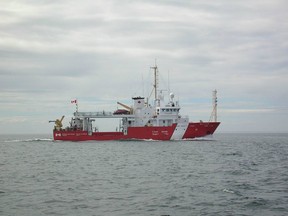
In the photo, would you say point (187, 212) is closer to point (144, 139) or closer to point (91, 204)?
point (91, 204)

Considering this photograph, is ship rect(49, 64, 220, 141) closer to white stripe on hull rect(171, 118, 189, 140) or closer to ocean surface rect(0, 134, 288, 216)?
white stripe on hull rect(171, 118, 189, 140)

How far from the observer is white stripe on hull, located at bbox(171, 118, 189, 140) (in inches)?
2707

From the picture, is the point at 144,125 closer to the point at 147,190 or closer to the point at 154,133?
the point at 154,133

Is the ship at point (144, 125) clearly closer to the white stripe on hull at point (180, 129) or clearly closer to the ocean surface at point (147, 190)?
the white stripe on hull at point (180, 129)

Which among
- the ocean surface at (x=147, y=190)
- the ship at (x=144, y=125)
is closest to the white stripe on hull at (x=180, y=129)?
the ship at (x=144, y=125)

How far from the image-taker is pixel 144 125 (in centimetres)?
7275

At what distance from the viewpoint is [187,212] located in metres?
17.1

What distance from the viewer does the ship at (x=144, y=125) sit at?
69.1 m

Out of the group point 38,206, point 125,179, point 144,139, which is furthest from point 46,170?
point 144,139

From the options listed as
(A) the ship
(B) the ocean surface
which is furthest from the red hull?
(B) the ocean surface

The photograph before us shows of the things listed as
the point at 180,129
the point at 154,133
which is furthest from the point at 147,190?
the point at 154,133

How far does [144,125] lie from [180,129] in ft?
24.5

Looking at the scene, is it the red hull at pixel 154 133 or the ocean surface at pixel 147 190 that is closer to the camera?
the ocean surface at pixel 147 190

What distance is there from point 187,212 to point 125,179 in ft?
32.9
